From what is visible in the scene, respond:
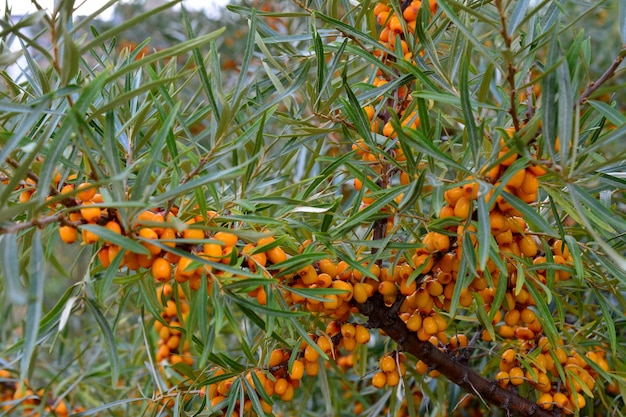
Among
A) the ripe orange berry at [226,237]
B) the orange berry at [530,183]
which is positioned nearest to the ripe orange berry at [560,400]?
the orange berry at [530,183]

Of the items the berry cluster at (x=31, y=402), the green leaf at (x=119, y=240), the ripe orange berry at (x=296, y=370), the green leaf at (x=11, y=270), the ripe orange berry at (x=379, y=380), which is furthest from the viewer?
the berry cluster at (x=31, y=402)

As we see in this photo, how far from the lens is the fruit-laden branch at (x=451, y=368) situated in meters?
0.78

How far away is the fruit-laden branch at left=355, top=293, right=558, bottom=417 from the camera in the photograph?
776 millimetres

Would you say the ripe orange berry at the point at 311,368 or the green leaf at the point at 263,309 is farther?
the ripe orange berry at the point at 311,368

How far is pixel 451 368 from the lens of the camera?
2.73 ft

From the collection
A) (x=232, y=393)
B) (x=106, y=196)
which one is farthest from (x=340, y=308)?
(x=106, y=196)

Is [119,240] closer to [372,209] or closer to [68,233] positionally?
[68,233]

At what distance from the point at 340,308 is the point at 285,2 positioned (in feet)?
5.31

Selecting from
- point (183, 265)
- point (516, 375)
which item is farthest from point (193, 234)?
point (516, 375)

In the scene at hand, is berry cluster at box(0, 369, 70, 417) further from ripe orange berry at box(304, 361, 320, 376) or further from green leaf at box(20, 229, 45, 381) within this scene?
green leaf at box(20, 229, 45, 381)

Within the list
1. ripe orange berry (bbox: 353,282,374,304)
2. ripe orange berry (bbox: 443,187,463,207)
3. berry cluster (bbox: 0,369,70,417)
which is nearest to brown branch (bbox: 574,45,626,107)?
ripe orange berry (bbox: 443,187,463,207)

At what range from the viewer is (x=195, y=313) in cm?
64

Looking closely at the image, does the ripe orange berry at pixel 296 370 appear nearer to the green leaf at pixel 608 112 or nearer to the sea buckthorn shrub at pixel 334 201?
the sea buckthorn shrub at pixel 334 201

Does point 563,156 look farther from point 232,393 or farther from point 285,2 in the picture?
point 285,2
